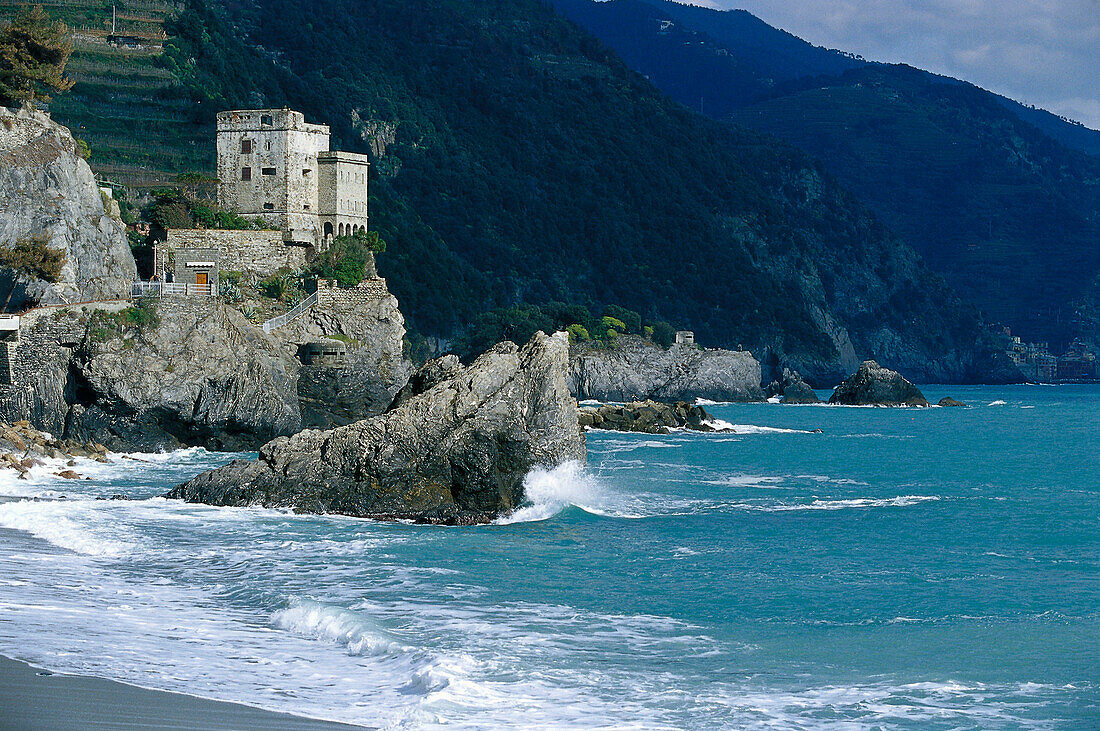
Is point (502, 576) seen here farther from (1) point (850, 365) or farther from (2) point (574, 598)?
(1) point (850, 365)

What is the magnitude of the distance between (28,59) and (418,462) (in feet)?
113

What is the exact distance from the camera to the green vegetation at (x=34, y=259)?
4969 cm

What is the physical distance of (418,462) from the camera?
1236 inches

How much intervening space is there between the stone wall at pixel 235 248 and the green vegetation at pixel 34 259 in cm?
821

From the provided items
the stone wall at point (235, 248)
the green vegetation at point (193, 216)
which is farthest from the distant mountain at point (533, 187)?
the stone wall at point (235, 248)

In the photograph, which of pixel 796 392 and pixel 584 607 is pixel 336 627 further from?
pixel 796 392

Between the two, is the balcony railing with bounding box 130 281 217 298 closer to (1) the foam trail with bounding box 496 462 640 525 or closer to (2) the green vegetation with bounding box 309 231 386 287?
(2) the green vegetation with bounding box 309 231 386 287

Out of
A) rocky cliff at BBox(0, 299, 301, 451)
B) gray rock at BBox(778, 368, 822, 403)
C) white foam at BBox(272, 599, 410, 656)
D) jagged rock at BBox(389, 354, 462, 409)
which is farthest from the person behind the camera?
gray rock at BBox(778, 368, 822, 403)

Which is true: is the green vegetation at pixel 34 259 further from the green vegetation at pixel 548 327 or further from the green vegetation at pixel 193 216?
the green vegetation at pixel 548 327

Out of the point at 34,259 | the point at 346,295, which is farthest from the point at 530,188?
the point at 34,259

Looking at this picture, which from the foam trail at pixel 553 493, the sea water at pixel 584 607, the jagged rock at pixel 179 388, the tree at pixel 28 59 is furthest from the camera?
the tree at pixel 28 59

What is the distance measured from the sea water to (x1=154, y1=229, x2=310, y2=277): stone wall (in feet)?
67.0

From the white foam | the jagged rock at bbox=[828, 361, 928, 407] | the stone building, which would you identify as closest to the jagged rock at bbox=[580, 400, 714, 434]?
the stone building

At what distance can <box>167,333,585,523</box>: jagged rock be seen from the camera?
103 feet
